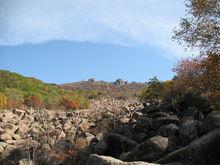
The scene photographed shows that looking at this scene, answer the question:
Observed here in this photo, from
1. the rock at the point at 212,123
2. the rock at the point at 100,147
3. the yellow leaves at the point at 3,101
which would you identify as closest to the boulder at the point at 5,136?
the rock at the point at 100,147

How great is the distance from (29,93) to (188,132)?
99386 millimetres

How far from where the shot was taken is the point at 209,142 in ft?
98.1

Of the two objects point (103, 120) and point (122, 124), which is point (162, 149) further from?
point (103, 120)

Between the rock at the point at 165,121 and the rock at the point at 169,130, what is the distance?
1.75m

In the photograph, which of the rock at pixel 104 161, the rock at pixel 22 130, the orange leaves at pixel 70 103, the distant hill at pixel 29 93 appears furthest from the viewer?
the orange leaves at pixel 70 103

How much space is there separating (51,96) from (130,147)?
337ft

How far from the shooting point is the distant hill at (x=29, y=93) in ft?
385

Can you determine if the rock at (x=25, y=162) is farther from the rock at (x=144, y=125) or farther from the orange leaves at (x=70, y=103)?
the orange leaves at (x=70, y=103)

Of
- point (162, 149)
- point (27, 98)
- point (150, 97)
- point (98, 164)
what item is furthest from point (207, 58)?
point (27, 98)

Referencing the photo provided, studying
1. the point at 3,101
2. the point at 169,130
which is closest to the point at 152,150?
the point at 169,130

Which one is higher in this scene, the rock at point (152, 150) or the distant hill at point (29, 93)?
the distant hill at point (29, 93)

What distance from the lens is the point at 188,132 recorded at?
38.3m

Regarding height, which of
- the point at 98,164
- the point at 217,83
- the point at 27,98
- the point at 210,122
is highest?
the point at 27,98

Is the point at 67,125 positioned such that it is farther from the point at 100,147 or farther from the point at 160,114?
the point at 100,147
